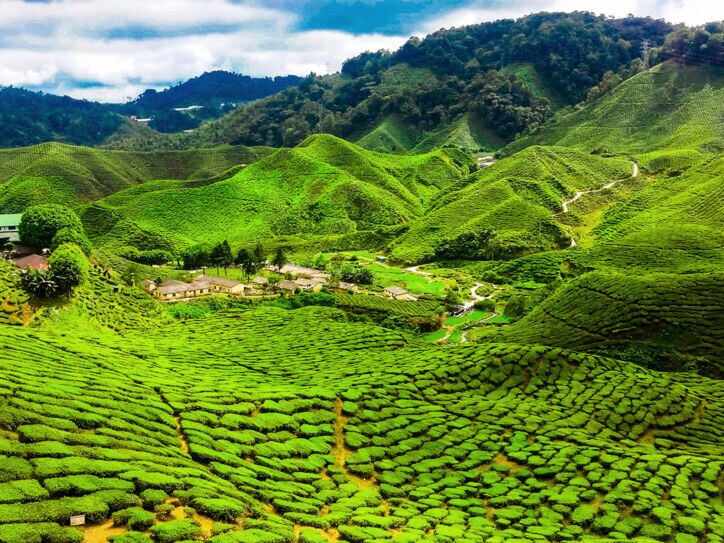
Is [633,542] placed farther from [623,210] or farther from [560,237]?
[623,210]

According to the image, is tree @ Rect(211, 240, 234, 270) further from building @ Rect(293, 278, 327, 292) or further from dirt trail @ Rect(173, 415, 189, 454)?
dirt trail @ Rect(173, 415, 189, 454)

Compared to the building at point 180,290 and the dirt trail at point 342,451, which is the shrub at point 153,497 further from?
the building at point 180,290

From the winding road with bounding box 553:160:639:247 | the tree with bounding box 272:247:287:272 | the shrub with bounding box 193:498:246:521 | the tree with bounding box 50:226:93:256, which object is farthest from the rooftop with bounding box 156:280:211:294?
the winding road with bounding box 553:160:639:247

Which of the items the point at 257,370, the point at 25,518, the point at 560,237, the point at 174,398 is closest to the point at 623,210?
the point at 560,237

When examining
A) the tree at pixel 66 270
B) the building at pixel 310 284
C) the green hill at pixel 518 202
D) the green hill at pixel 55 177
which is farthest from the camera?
the green hill at pixel 55 177

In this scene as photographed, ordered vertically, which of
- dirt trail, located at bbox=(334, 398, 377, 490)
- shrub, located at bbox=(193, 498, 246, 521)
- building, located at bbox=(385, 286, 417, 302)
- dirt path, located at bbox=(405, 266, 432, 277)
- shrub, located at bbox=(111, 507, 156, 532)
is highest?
dirt path, located at bbox=(405, 266, 432, 277)

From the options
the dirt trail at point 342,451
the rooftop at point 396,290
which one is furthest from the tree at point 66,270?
the rooftop at point 396,290
